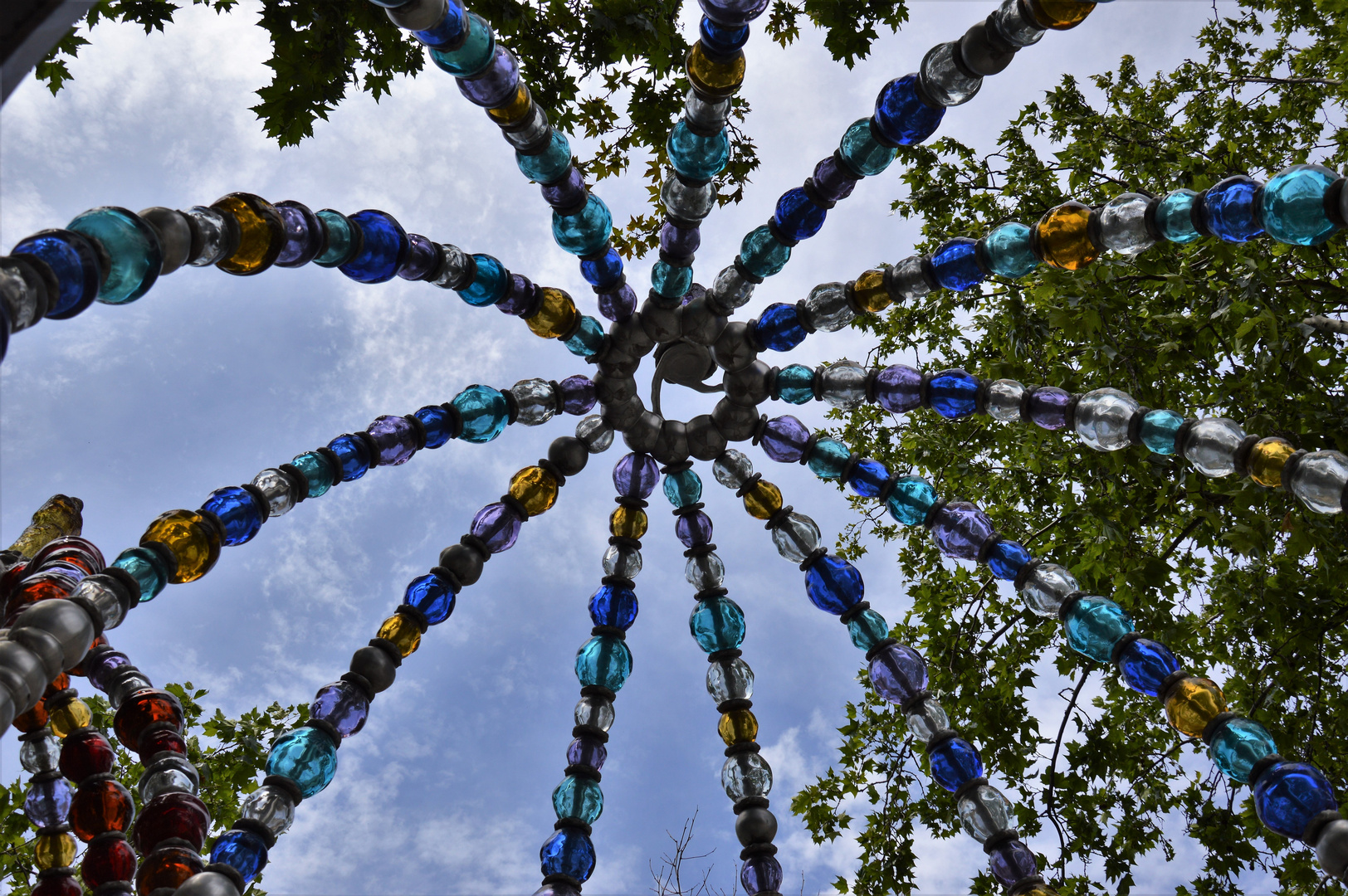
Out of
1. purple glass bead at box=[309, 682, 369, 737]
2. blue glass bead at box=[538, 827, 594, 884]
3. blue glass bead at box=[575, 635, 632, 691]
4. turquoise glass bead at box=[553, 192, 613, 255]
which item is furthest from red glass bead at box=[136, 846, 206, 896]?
turquoise glass bead at box=[553, 192, 613, 255]

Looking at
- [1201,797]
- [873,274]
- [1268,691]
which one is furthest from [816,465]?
[1201,797]

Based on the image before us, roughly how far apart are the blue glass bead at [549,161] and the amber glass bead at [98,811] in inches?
182

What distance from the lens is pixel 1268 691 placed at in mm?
9609

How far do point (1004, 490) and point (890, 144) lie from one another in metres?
8.17

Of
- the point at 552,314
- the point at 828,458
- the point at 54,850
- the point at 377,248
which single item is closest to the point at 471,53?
the point at 377,248

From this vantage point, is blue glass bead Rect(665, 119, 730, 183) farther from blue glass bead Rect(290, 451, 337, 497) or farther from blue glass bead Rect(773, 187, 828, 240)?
blue glass bead Rect(290, 451, 337, 497)

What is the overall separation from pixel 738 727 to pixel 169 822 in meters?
4.13

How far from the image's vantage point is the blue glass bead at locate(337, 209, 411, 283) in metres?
5.86

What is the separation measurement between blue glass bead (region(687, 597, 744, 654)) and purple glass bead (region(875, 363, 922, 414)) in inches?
83.6

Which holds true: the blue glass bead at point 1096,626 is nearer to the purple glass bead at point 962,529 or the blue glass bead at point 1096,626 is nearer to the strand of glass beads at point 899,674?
the purple glass bead at point 962,529

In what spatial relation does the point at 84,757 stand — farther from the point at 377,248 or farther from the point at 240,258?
the point at 377,248

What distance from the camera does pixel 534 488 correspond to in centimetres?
748

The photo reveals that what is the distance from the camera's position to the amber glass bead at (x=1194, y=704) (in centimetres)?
550

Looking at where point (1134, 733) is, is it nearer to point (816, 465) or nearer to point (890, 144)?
point (816, 465)
